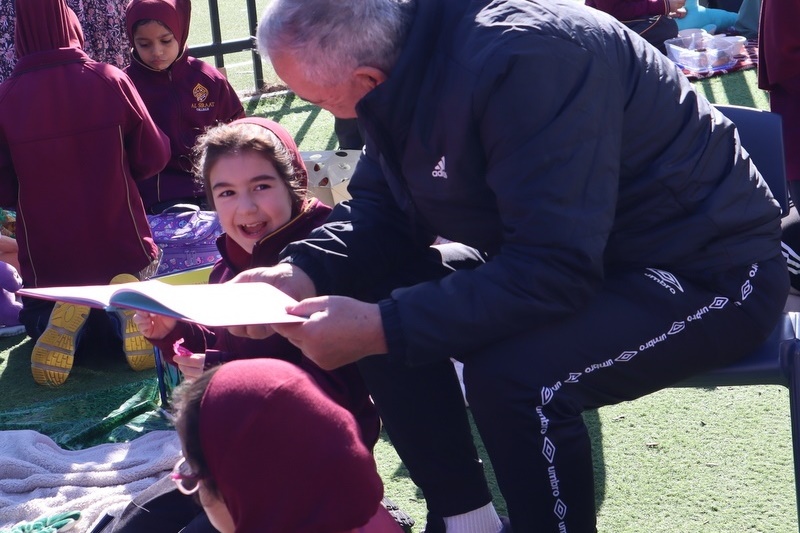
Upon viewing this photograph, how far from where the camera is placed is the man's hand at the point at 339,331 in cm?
196

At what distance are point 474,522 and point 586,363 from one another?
1.78 feet

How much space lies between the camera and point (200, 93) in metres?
4.88

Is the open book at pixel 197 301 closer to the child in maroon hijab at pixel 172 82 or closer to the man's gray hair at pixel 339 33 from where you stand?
the man's gray hair at pixel 339 33

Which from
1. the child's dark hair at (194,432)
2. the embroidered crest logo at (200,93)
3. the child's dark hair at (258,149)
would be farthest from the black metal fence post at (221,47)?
the child's dark hair at (194,432)

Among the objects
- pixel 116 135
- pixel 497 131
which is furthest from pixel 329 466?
pixel 116 135

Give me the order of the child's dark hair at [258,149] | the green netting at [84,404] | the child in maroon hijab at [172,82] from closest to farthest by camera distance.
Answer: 1. the child's dark hair at [258,149]
2. the green netting at [84,404]
3. the child in maroon hijab at [172,82]

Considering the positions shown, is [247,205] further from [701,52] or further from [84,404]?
[701,52]

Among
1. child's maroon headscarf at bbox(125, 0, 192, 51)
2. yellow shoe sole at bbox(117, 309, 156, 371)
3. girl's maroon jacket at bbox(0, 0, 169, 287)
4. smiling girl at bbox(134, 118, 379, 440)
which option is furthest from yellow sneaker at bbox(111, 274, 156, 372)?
child's maroon headscarf at bbox(125, 0, 192, 51)

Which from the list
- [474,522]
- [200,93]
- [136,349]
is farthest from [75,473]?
[200,93]

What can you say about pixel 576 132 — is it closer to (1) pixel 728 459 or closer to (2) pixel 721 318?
(2) pixel 721 318

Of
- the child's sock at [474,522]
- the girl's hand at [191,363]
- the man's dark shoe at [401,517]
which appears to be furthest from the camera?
the man's dark shoe at [401,517]

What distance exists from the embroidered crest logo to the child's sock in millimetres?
3064

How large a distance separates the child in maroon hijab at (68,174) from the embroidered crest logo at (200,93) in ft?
2.57

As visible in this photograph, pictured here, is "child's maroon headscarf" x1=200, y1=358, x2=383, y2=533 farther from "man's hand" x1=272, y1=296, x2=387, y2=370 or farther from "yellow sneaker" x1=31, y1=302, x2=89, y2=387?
"yellow sneaker" x1=31, y1=302, x2=89, y2=387
